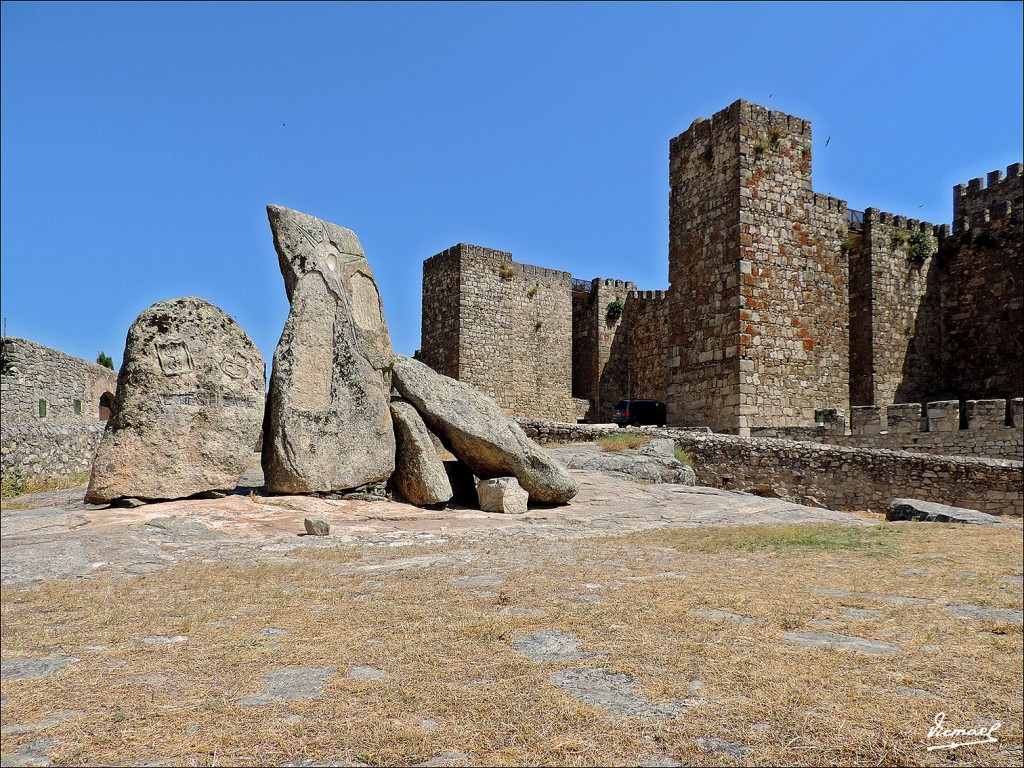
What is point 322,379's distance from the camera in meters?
8.15

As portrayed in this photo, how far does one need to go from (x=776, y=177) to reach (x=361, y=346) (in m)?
10.1

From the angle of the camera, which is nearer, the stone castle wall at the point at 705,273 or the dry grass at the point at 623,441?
the dry grass at the point at 623,441

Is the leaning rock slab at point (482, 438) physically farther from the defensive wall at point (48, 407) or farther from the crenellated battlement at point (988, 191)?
the crenellated battlement at point (988, 191)

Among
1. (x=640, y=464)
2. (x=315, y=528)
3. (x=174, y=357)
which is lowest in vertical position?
(x=315, y=528)

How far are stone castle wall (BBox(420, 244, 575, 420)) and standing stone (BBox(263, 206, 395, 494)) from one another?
15.7 metres

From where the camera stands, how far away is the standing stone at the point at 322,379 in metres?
7.82

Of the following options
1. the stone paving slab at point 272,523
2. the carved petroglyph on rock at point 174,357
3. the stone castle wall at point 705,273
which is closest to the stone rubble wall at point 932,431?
the stone castle wall at point 705,273

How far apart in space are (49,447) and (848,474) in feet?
41.4

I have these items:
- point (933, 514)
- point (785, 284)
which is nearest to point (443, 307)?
point (785, 284)

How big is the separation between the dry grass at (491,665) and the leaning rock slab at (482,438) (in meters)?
3.50

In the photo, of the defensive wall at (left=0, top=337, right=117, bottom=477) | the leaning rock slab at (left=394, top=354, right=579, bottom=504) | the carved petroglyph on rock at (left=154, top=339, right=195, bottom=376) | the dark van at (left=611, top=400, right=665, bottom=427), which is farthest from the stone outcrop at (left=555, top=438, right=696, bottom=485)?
the dark van at (left=611, top=400, right=665, bottom=427)

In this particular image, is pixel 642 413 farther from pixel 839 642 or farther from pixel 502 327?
pixel 839 642

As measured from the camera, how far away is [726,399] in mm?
14695

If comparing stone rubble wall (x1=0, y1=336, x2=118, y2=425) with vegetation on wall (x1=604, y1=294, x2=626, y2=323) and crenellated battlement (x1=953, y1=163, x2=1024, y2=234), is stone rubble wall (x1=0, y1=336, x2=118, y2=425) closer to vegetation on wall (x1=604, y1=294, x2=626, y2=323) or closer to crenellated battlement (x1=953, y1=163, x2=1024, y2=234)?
vegetation on wall (x1=604, y1=294, x2=626, y2=323)
